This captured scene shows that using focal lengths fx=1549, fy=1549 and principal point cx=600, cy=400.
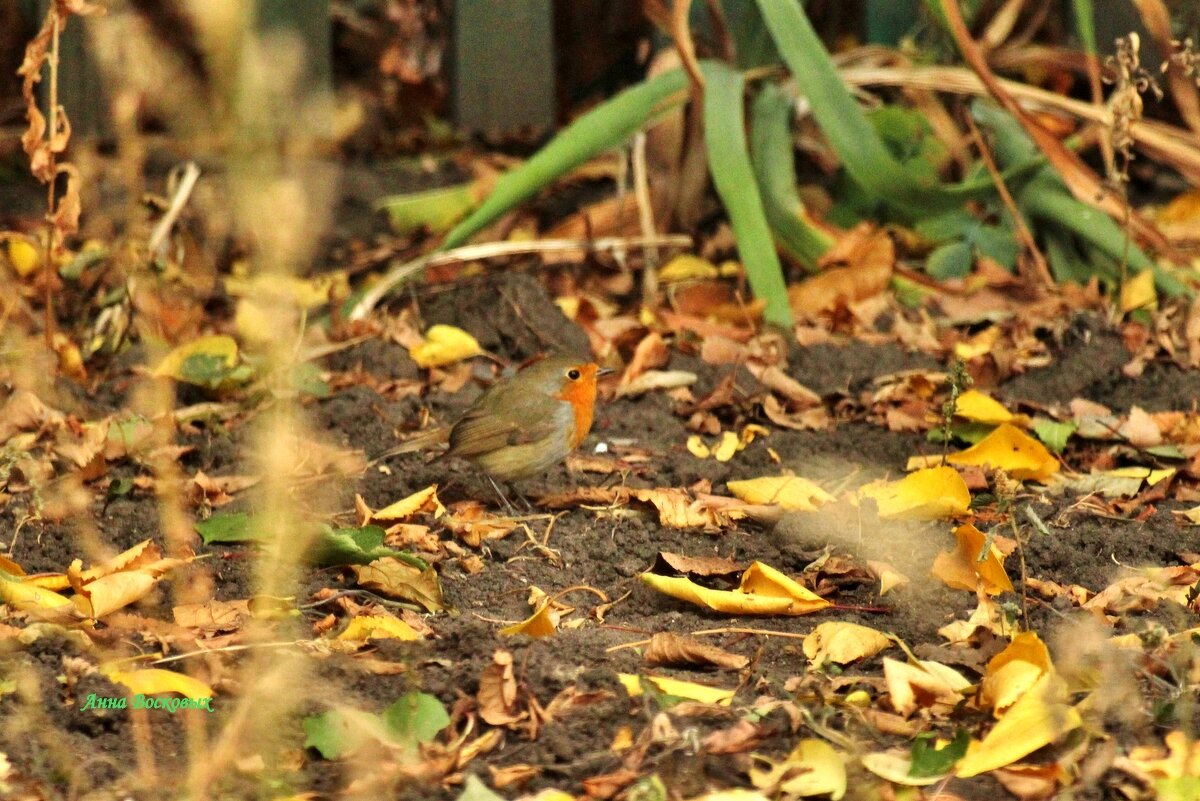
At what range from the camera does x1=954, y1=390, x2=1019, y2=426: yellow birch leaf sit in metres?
4.11

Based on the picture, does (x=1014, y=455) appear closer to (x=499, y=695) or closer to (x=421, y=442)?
(x=421, y=442)

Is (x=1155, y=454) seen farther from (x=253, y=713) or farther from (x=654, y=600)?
(x=253, y=713)

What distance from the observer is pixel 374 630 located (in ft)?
9.82

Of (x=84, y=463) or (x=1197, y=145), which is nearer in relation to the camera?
(x=84, y=463)

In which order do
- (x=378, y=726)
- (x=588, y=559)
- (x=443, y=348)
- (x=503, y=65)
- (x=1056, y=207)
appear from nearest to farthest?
(x=378, y=726) → (x=588, y=559) → (x=443, y=348) → (x=1056, y=207) → (x=503, y=65)

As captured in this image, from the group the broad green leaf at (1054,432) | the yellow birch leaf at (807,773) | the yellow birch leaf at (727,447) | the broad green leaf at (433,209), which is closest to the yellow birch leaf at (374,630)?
the yellow birch leaf at (807,773)

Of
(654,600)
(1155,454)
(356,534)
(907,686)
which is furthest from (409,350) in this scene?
(907,686)

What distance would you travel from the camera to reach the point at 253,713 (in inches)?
98.1

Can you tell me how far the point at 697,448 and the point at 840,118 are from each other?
1.40m

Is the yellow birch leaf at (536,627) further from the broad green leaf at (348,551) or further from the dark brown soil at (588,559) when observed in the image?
the broad green leaf at (348,551)

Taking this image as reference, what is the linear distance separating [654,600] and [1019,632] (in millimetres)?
783

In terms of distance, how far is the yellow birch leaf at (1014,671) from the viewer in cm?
259

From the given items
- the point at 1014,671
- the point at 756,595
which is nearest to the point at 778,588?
the point at 756,595

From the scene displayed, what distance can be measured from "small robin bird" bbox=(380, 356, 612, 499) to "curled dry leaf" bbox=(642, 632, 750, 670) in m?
1.14
